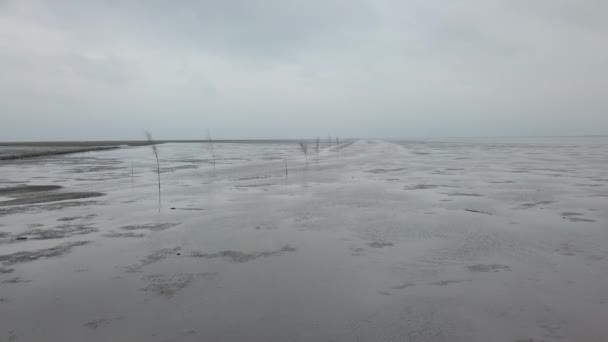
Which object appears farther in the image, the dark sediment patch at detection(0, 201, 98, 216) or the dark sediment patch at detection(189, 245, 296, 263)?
the dark sediment patch at detection(0, 201, 98, 216)

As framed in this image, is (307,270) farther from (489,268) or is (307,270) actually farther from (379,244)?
(489,268)

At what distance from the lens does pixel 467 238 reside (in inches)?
393

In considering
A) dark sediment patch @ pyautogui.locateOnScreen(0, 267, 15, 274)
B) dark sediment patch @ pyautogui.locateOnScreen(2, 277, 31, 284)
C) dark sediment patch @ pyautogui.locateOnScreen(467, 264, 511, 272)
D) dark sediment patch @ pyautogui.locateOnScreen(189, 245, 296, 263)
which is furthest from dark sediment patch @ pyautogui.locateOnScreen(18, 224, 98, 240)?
dark sediment patch @ pyautogui.locateOnScreen(467, 264, 511, 272)

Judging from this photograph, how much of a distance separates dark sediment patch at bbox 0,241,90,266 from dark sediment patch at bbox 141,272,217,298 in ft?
10.9

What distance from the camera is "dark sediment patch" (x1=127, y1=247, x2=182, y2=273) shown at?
25.9 feet

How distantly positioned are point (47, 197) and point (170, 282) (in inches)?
552

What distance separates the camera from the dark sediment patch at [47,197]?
16125 millimetres

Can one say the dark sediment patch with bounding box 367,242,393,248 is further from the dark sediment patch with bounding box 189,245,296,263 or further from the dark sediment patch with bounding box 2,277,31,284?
the dark sediment patch with bounding box 2,277,31,284

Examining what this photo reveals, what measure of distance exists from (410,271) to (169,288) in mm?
4745

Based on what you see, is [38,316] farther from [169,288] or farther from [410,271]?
[410,271]

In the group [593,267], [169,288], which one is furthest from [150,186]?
[593,267]

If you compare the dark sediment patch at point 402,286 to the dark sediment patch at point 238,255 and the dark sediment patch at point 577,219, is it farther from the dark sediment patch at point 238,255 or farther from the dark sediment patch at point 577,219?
the dark sediment patch at point 577,219

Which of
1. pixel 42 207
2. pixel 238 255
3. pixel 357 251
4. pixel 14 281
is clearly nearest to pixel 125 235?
pixel 14 281

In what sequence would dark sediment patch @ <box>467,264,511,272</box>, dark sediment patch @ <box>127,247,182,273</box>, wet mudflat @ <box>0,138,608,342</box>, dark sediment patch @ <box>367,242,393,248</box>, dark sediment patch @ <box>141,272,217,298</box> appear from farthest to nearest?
1. dark sediment patch @ <box>367,242,393,248</box>
2. dark sediment patch @ <box>127,247,182,273</box>
3. dark sediment patch @ <box>467,264,511,272</box>
4. dark sediment patch @ <box>141,272,217,298</box>
5. wet mudflat @ <box>0,138,608,342</box>
